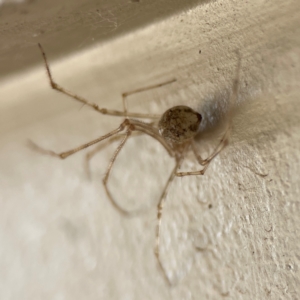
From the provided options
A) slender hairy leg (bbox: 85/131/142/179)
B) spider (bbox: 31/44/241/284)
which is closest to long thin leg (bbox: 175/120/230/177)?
spider (bbox: 31/44/241/284)

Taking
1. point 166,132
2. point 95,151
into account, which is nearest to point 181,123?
point 166,132

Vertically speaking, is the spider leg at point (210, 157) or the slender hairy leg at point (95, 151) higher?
the slender hairy leg at point (95, 151)

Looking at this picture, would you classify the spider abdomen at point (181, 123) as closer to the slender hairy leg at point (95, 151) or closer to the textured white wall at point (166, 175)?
the textured white wall at point (166, 175)

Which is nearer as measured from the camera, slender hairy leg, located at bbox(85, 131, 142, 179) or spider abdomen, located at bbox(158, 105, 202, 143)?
spider abdomen, located at bbox(158, 105, 202, 143)

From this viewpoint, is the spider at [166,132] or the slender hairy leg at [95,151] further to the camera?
the slender hairy leg at [95,151]

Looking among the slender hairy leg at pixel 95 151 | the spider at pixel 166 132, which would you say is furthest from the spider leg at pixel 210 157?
the slender hairy leg at pixel 95 151

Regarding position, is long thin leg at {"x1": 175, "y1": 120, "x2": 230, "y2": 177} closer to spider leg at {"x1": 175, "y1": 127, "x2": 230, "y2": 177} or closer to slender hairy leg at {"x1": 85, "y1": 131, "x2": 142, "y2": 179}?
spider leg at {"x1": 175, "y1": 127, "x2": 230, "y2": 177}
